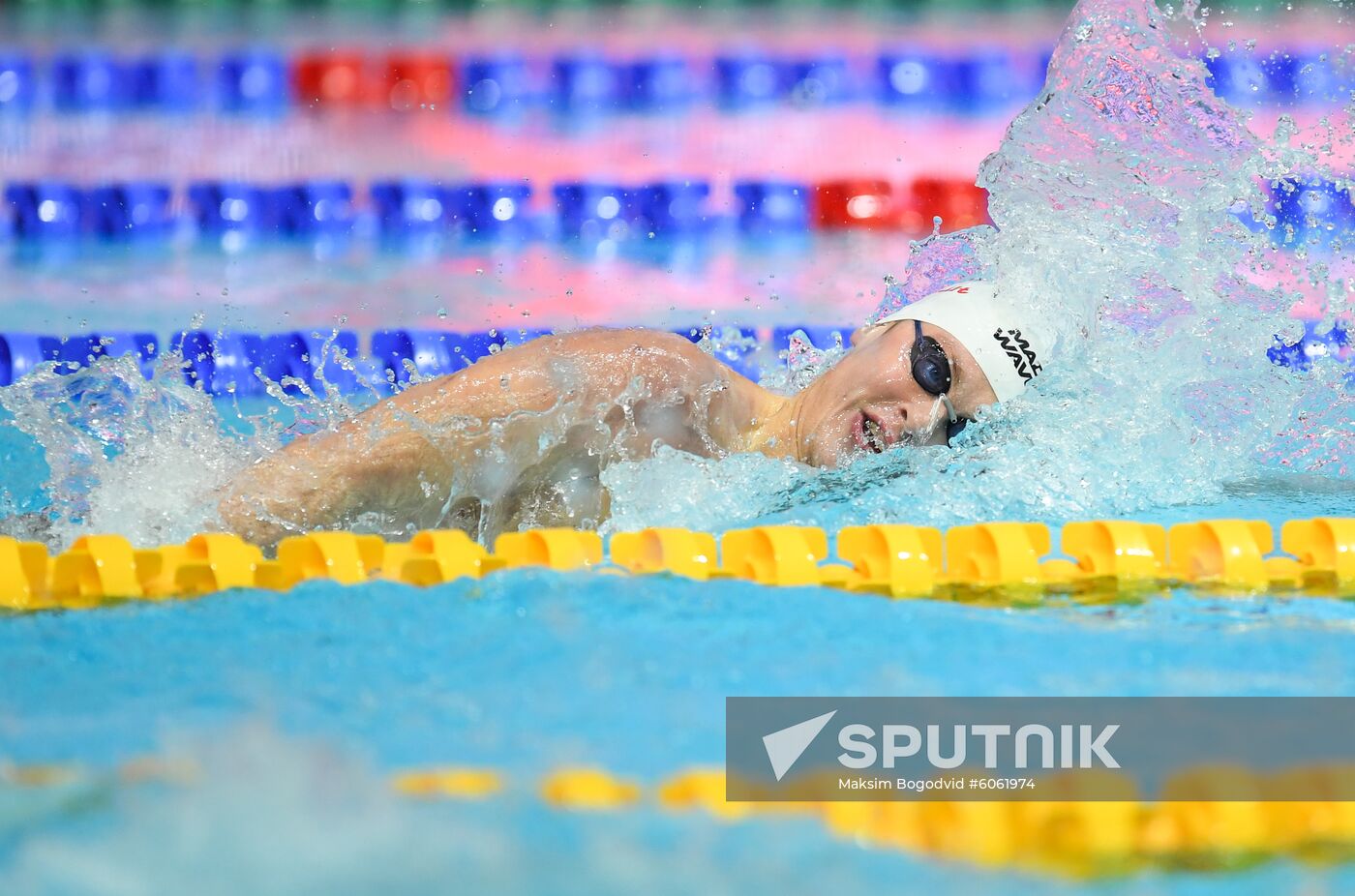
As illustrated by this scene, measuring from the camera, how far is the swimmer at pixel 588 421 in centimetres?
208

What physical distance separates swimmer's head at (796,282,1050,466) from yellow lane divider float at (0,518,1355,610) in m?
0.37

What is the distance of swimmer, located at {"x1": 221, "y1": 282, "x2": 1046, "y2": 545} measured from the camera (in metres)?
2.08

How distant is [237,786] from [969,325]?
1.68 meters

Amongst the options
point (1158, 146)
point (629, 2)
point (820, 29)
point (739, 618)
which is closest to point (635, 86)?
point (629, 2)

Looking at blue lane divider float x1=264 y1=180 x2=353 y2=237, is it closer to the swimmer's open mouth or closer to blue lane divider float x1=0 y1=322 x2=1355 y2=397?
blue lane divider float x1=0 y1=322 x2=1355 y2=397

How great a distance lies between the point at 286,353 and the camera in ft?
14.3

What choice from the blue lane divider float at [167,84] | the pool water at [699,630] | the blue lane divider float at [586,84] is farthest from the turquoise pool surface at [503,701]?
the blue lane divider float at [167,84]

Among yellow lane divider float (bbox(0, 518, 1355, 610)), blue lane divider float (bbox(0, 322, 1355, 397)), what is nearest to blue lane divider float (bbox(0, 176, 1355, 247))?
blue lane divider float (bbox(0, 322, 1355, 397))

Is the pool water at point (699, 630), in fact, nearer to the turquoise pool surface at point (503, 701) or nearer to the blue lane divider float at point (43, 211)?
the turquoise pool surface at point (503, 701)

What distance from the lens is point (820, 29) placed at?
18.4ft

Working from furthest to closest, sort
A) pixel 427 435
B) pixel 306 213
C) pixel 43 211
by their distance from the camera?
pixel 306 213 → pixel 43 211 → pixel 427 435

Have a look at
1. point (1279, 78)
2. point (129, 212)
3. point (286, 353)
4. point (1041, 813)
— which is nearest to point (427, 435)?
point (1041, 813)

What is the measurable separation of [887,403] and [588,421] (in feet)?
1.82

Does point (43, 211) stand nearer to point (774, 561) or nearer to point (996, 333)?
point (996, 333)
